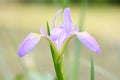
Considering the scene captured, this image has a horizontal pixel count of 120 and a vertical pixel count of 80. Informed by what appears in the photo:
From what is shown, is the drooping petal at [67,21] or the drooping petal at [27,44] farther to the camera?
the drooping petal at [67,21]

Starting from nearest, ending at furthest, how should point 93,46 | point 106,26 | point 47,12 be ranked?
point 93,46 → point 106,26 → point 47,12

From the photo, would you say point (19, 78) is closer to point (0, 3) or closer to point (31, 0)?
point (0, 3)

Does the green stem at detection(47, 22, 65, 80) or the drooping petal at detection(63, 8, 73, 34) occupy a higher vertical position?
the drooping petal at detection(63, 8, 73, 34)

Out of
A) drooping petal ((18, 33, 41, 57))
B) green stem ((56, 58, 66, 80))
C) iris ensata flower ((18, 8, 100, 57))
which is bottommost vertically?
green stem ((56, 58, 66, 80))

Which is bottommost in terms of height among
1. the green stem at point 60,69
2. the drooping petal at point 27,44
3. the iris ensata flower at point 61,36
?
the green stem at point 60,69

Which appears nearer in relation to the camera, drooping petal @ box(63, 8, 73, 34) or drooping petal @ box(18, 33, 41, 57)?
drooping petal @ box(18, 33, 41, 57)

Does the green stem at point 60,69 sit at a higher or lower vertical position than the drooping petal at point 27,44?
lower

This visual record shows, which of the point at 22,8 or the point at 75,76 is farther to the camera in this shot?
the point at 22,8

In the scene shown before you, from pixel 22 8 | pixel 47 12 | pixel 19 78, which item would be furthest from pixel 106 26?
pixel 19 78
